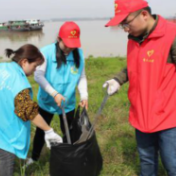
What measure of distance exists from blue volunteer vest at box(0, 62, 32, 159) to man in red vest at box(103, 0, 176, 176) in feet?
2.10

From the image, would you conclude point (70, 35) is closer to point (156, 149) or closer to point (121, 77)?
point (121, 77)

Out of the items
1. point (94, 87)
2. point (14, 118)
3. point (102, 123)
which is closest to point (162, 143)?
point (14, 118)

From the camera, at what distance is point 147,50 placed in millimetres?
1446

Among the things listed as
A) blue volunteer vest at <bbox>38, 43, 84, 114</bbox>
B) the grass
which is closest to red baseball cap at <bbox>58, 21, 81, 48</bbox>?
blue volunteer vest at <bbox>38, 43, 84, 114</bbox>

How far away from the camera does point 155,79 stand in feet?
4.74

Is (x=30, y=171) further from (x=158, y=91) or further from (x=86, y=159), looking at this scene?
(x=158, y=91)

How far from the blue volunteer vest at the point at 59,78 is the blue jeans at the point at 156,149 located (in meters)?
0.68

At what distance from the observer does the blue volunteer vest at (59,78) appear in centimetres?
192

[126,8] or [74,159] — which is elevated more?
[126,8]

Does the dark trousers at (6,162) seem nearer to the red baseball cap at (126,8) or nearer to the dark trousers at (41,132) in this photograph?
the dark trousers at (41,132)

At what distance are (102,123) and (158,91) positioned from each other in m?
1.73

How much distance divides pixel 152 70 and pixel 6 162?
44.2 inches

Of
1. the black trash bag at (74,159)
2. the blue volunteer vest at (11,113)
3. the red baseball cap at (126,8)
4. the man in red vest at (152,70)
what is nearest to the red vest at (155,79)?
the man in red vest at (152,70)

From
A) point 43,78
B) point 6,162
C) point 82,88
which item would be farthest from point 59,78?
point 6,162
